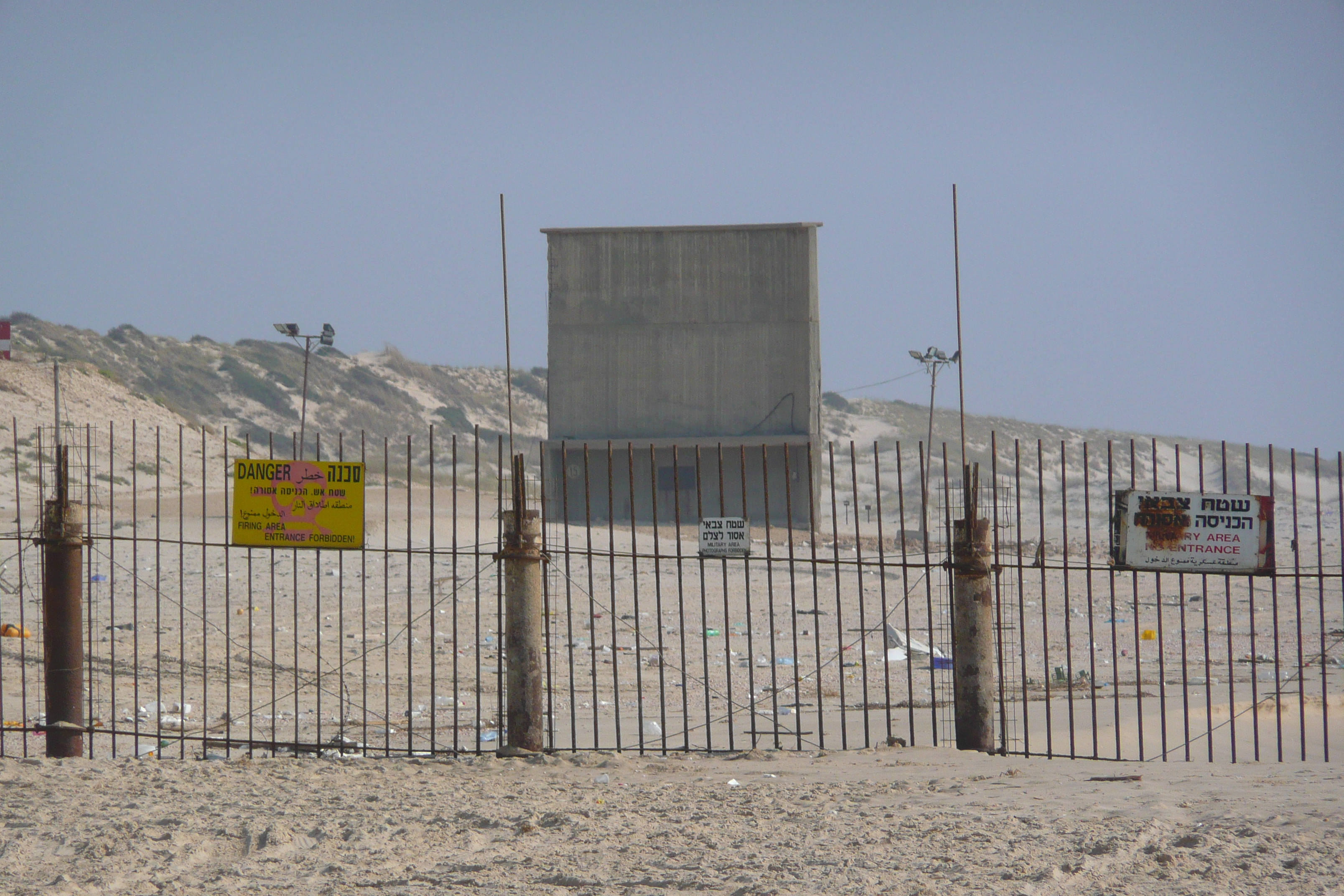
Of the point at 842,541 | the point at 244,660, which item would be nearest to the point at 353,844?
the point at 244,660

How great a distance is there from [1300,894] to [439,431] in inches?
A: 3227

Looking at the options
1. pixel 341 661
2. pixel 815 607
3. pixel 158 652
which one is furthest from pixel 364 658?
pixel 815 607

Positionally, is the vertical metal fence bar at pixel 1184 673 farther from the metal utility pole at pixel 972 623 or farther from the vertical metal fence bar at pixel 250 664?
the vertical metal fence bar at pixel 250 664

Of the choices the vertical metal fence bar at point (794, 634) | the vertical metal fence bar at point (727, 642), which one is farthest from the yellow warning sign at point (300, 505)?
the vertical metal fence bar at point (794, 634)

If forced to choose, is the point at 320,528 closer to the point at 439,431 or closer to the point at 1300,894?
the point at 1300,894

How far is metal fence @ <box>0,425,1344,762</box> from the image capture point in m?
7.48

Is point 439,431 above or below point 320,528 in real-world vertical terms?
above

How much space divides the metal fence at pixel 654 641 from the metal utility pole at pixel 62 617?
17 centimetres

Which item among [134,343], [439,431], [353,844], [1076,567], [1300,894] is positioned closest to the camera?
[1300,894]

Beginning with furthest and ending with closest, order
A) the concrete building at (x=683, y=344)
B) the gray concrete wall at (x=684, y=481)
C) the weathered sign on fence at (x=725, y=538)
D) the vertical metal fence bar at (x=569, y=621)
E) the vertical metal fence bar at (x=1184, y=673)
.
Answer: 1. the concrete building at (x=683, y=344)
2. the gray concrete wall at (x=684, y=481)
3. the weathered sign on fence at (x=725, y=538)
4. the vertical metal fence bar at (x=569, y=621)
5. the vertical metal fence bar at (x=1184, y=673)

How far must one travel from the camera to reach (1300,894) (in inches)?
177

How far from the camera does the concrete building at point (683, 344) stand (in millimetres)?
30547

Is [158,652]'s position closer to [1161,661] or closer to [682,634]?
[682,634]

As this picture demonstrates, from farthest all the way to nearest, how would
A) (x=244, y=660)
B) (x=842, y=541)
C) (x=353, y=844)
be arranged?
(x=842, y=541)
(x=244, y=660)
(x=353, y=844)
